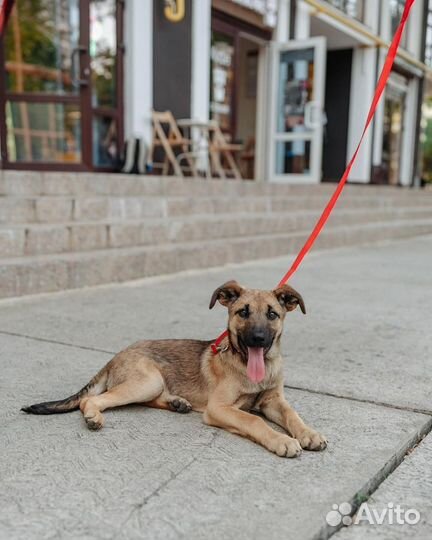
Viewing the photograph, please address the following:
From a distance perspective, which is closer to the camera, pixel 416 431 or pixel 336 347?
pixel 416 431

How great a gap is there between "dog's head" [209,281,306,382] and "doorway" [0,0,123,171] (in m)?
6.69

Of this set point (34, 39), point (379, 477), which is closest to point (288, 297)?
point (379, 477)

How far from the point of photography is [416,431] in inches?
102

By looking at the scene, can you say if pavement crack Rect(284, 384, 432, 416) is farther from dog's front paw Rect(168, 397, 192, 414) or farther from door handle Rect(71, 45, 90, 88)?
door handle Rect(71, 45, 90, 88)

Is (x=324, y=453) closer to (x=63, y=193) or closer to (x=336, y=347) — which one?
(x=336, y=347)

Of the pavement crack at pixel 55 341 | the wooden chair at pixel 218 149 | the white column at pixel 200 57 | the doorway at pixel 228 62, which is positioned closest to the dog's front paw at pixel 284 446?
the pavement crack at pixel 55 341

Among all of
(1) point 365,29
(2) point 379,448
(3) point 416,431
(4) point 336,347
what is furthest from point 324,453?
(1) point 365,29

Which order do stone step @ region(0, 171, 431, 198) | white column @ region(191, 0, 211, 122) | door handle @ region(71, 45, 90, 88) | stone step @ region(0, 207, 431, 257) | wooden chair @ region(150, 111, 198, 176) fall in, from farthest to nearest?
white column @ region(191, 0, 211, 122)
wooden chair @ region(150, 111, 198, 176)
door handle @ region(71, 45, 90, 88)
stone step @ region(0, 171, 431, 198)
stone step @ region(0, 207, 431, 257)

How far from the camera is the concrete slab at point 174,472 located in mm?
1832

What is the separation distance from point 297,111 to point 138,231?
718 centimetres

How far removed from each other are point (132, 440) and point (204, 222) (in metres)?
5.25

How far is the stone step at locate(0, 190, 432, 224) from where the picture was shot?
5.86 meters

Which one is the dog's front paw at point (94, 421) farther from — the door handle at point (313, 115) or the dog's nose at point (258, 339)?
the door handle at point (313, 115)

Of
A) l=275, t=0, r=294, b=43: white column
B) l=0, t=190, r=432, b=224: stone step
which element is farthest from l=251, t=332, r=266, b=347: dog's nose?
l=275, t=0, r=294, b=43: white column
